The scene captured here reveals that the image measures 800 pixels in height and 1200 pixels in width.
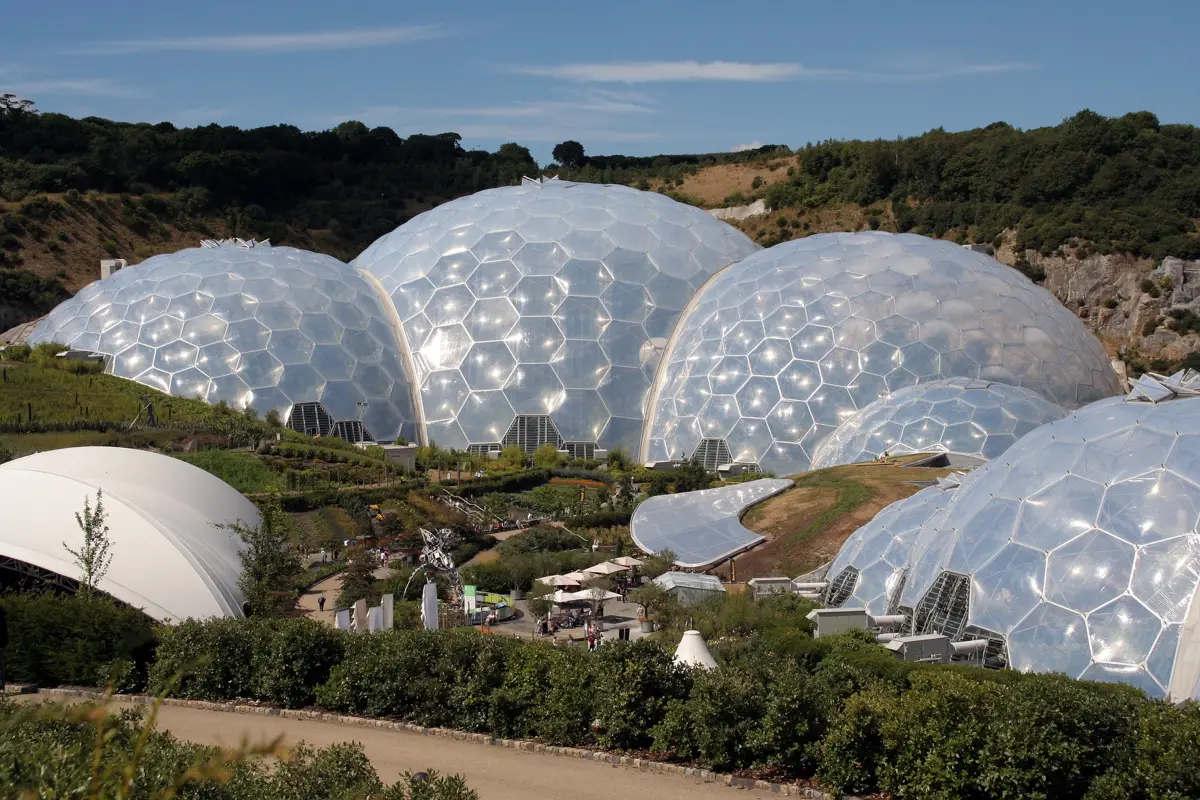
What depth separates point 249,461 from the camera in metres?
30.6

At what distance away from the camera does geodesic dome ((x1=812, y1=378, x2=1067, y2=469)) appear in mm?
29312

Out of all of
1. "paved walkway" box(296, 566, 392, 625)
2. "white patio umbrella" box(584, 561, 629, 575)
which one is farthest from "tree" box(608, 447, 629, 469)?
"paved walkway" box(296, 566, 392, 625)

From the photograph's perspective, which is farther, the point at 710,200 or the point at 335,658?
the point at 710,200

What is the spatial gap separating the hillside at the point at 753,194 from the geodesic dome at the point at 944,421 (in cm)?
2513

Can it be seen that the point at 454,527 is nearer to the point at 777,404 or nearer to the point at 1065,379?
the point at 777,404

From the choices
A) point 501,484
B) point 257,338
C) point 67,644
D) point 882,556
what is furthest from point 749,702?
point 257,338

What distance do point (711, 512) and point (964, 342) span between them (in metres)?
11.2

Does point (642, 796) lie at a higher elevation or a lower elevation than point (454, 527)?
lower

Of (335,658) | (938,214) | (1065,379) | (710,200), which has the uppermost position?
(710,200)

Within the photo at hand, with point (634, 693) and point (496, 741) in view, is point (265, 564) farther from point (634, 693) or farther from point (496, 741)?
point (634, 693)

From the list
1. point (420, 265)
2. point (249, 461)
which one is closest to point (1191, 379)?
point (249, 461)

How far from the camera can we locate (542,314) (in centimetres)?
3741

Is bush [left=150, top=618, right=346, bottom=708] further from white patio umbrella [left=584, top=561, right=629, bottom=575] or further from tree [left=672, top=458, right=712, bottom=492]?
tree [left=672, top=458, right=712, bottom=492]

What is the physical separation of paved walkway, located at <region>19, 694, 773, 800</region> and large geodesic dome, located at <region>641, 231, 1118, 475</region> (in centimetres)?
2131
